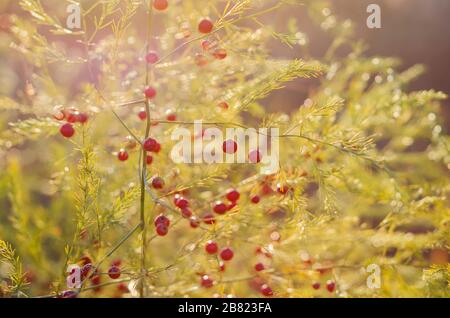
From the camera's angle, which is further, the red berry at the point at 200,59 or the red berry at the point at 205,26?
the red berry at the point at 200,59

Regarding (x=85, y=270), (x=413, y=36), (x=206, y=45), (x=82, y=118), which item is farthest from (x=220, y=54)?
(x=413, y=36)

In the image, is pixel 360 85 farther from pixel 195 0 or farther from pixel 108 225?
pixel 108 225

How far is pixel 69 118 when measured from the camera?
995 mm

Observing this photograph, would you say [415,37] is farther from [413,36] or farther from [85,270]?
[85,270]

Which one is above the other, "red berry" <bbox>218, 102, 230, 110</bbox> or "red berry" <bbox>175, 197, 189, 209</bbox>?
"red berry" <bbox>218, 102, 230, 110</bbox>

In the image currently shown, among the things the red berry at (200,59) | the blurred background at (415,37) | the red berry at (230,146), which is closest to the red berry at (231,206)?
the red berry at (230,146)

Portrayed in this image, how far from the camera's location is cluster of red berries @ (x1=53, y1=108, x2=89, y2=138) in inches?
38.5

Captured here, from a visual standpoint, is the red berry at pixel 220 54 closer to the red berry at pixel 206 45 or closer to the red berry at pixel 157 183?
the red berry at pixel 206 45

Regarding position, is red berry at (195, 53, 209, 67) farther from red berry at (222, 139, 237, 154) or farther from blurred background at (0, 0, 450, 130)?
blurred background at (0, 0, 450, 130)

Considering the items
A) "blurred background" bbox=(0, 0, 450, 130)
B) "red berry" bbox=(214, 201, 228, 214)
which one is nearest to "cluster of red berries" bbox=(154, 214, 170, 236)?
"red berry" bbox=(214, 201, 228, 214)

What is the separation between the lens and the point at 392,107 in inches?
52.1

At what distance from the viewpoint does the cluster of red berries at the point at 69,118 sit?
0.98 meters
